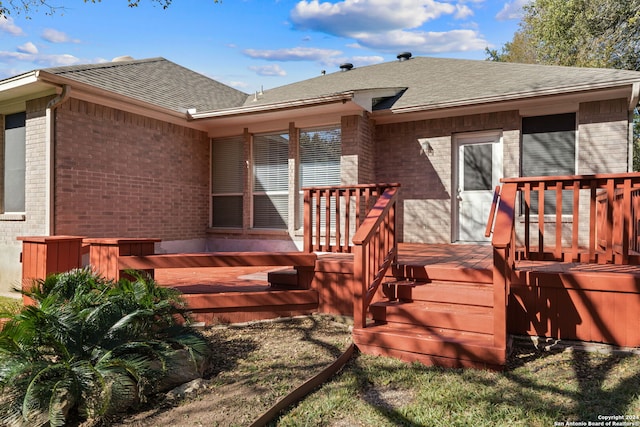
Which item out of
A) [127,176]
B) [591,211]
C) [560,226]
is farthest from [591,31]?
[127,176]

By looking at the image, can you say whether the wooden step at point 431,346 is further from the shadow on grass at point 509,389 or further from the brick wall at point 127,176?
the brick wall at point 127,176

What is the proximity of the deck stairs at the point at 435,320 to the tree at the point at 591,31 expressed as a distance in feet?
48.8

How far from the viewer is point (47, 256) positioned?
4625 mm

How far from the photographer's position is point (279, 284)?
499 centimetres

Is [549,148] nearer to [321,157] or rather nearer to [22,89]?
[321,157]

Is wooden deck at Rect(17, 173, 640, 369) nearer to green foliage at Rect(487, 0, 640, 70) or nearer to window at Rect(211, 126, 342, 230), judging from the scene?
window at Rect(211, 126, 342, 230)

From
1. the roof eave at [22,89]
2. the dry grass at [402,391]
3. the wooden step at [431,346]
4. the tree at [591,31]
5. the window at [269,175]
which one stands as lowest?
the dry grass at [402,391]

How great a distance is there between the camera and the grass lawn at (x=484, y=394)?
98.7 inches

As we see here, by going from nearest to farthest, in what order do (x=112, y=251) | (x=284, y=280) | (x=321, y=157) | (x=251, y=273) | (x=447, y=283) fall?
(x=447, y=283)
(x=112, y=251)
(x=284, y=280)
(x=251, y=273)
(x=321, y=157)

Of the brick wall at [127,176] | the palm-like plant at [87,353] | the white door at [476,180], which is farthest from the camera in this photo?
the white door at [476,180]

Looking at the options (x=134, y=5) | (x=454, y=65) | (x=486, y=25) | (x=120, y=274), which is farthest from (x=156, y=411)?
(x=486, y=25)

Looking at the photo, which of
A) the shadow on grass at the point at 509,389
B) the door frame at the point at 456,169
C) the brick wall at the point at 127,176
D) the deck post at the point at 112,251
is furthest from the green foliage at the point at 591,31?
the deck post at the point at 112,251

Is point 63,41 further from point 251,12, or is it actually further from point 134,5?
point 134,5

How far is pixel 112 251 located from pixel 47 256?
829mm
